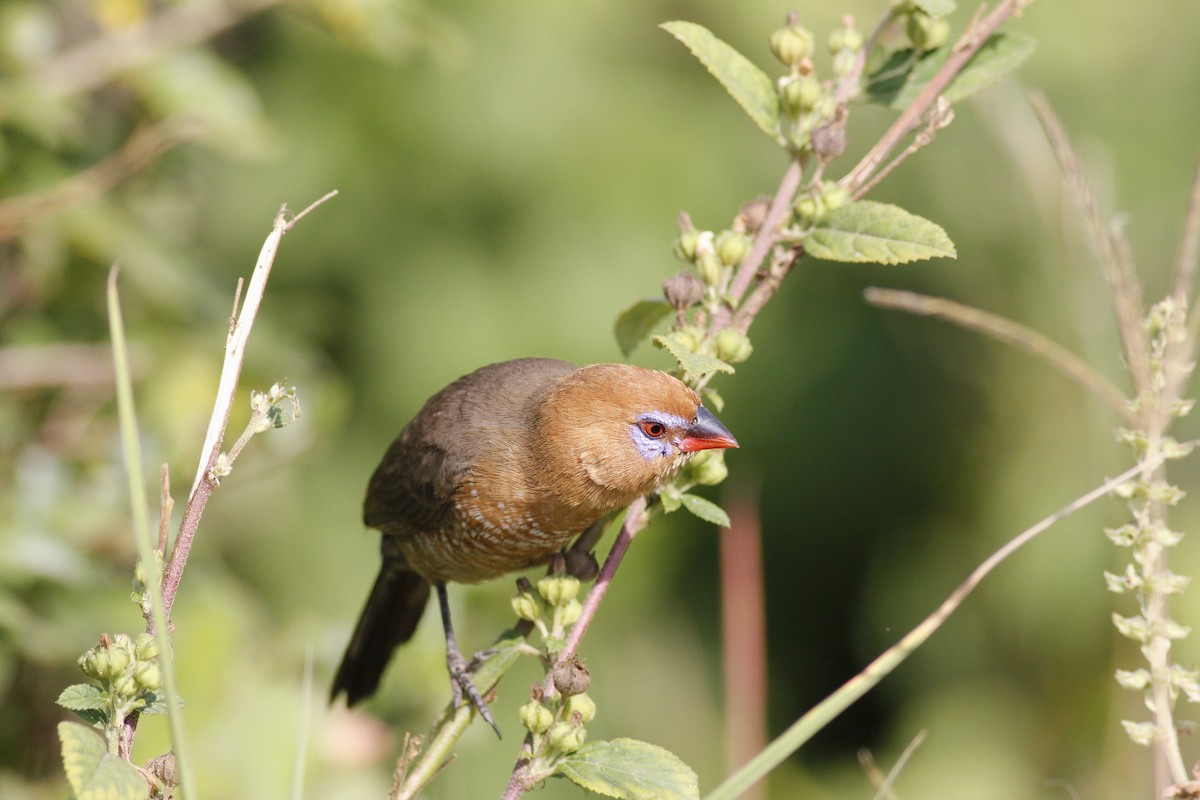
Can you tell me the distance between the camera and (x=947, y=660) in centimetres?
514

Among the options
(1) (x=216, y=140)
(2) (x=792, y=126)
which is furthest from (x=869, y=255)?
(1) (x=216, y=140)

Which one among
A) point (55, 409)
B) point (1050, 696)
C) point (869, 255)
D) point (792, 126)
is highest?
point (792, 126)

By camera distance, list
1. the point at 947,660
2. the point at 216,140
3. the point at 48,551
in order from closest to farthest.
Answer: the point at 48,551
the point at 216,140
the point at 947,660

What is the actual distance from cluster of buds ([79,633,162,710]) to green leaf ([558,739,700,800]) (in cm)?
57

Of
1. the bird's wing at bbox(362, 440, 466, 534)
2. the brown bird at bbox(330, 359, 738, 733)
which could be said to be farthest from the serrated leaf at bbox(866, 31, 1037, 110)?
the bird's wing at bbox(362, 440, 466, 534)

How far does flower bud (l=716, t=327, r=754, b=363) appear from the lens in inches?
83.9

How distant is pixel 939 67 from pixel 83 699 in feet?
5.67

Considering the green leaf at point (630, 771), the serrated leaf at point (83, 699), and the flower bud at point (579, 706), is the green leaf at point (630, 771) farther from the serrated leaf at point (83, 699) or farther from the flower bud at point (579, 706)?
the serrated leaf at point (83, 699)

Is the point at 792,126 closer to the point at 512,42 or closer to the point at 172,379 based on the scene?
the point at 172,379

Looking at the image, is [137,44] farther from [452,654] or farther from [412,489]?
[452,654]

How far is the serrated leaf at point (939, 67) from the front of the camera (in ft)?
7.48

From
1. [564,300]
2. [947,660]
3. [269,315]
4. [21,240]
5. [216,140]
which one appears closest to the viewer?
[21,240]

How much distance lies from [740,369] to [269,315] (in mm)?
1936

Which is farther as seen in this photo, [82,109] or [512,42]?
[512,42]
